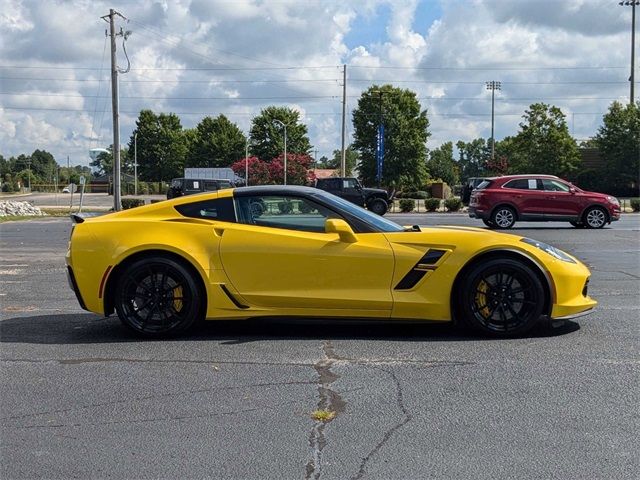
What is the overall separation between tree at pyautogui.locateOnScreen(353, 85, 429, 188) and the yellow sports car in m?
60.4

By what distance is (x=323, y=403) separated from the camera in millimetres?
4094

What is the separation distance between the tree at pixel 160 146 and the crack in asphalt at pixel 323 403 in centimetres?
8963

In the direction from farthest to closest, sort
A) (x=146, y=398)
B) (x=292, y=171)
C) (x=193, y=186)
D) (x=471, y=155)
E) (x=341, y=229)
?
(x=471, y=155) → (x=292, y=171) → (x=193, y=186) → (x=341, y=229) → (x=146, y=398)

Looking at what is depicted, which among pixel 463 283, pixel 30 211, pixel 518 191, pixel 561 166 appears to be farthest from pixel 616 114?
pixel 463 283

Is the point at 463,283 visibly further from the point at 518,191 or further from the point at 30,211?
the point at 30,211

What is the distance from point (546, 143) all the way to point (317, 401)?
2208 inches

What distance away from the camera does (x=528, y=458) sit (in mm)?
3316

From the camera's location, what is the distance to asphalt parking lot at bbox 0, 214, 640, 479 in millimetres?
3303

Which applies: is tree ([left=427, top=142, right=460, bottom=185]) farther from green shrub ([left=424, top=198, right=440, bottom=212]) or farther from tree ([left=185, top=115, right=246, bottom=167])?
green shrub ([left=424, top=198, right=440, bottom=212])

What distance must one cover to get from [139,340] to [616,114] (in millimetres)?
59295

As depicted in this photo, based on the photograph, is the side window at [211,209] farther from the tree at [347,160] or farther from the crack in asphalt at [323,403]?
the tree at [347,160]

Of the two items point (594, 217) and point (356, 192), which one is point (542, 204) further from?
point (356, 192)

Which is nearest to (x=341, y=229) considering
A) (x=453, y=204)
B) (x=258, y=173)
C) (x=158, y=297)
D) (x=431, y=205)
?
(x=158, y=297)

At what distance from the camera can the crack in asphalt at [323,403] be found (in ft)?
10.7
